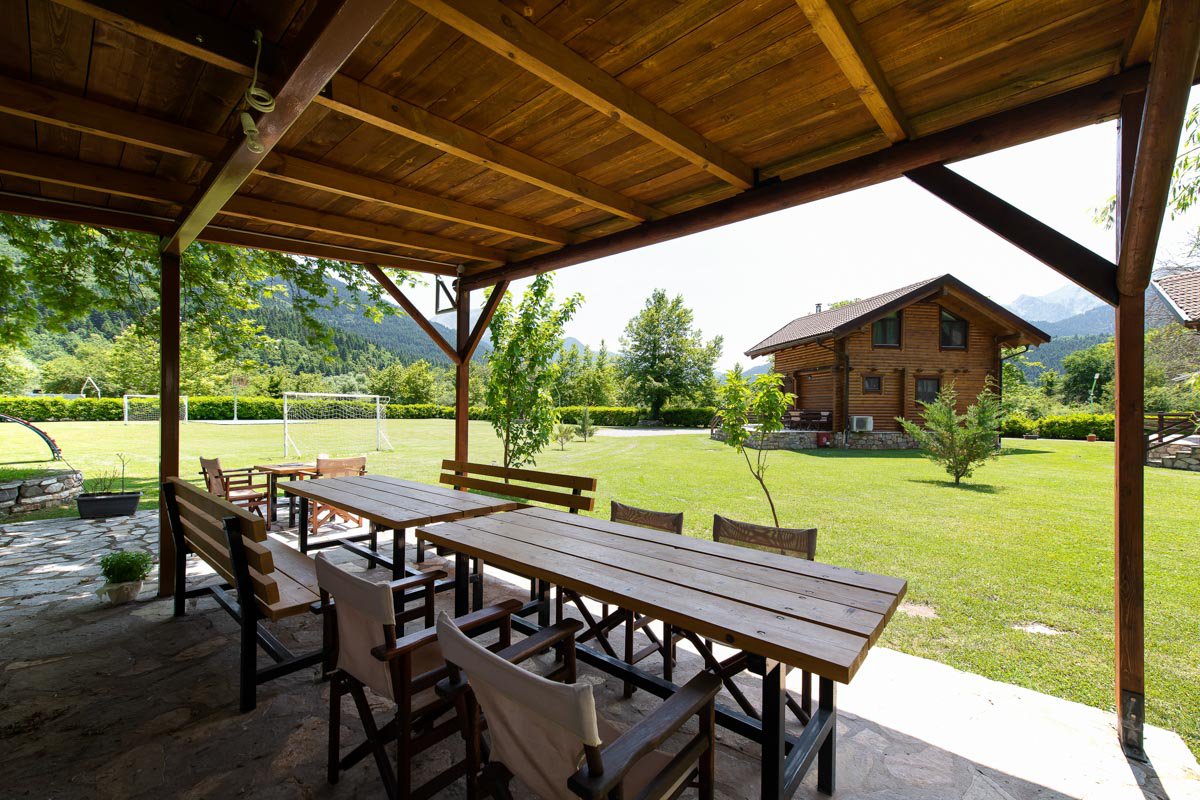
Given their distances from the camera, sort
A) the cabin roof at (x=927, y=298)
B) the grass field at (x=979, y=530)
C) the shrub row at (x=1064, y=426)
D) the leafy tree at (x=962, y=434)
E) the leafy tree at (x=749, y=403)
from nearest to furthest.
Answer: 1. the grass field at (x=979, y=530)
2. the leafy tree at (x=749, y=403)
3. the leafy tree at (x=962, y=434)
4. the cabin roof at (x=927, y=298)
5. the shrub row at (x=1064, y=426)

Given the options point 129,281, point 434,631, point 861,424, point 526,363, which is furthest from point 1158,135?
point 861,424

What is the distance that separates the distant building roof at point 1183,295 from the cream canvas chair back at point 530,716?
9.72 meters

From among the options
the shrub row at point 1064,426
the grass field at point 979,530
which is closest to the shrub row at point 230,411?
the grass field at point 979,530

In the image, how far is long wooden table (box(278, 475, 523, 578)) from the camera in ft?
9.61

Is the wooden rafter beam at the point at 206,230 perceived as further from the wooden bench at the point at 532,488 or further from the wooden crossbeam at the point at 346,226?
the wooden bench at the point at 532,488

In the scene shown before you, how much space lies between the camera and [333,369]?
65812mm

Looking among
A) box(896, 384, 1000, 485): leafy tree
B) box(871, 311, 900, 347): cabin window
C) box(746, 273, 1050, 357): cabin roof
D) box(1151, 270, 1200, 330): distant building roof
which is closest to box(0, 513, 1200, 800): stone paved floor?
box(896, 384, 1000, 485): leafy tree

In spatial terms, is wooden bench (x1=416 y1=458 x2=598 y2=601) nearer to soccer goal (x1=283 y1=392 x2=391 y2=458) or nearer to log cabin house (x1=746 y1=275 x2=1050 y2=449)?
soccer goal (x1=283 y1=392 x2=391 y2=458)

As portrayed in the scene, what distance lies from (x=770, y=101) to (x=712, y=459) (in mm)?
10651

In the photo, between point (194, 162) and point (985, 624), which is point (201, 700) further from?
point (985, 624)

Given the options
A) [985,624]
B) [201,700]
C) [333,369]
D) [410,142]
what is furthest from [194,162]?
[333,369]

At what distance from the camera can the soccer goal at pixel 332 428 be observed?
1385 centimetres

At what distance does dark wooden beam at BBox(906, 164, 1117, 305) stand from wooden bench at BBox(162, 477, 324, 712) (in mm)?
3377

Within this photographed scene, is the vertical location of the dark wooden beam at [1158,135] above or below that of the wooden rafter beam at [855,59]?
below
